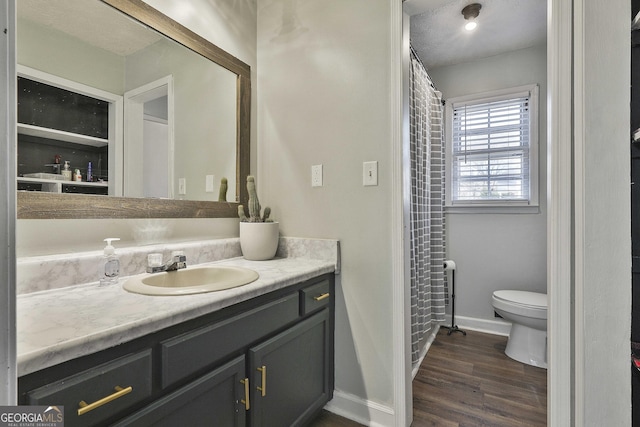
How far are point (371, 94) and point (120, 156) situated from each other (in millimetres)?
1200

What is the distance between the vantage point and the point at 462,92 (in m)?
2.92

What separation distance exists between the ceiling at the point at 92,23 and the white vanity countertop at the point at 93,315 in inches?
A: 37.4

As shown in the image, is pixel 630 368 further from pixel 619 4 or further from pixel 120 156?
pixel 120 156

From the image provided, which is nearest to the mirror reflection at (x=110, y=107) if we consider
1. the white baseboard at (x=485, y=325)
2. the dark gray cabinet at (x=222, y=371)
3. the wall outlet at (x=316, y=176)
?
the wall outlet at (x=316, y=176)

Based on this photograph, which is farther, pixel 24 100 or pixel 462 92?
pixel 462 92

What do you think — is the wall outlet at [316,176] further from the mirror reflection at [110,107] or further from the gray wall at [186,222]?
the mirror reflection at [110,107]

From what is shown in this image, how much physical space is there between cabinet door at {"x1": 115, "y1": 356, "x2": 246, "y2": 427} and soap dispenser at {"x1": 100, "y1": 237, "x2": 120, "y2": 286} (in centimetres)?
53

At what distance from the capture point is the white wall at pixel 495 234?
2627mm

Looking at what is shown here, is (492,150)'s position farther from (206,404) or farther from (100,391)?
(100,391)

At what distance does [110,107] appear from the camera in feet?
4.16

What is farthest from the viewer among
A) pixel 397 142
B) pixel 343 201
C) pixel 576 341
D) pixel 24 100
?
pixel 343 201

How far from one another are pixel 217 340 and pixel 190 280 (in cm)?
49

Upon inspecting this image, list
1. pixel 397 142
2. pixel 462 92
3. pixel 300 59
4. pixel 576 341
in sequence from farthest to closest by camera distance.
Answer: pixel 462 92 → pixel 300 59 → pixel 397 142 → pixel 576 341

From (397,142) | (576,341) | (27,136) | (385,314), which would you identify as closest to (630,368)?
(576,341)
